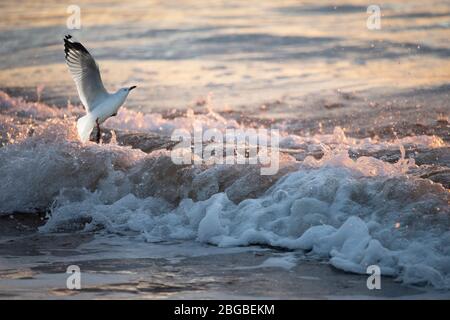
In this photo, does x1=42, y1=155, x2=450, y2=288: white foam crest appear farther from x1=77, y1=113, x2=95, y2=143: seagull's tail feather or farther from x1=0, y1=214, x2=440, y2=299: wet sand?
x1=77, y1=113, x2=95, y2=143: seagull's tail feather

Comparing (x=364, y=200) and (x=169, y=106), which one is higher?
(x=169, y=106)

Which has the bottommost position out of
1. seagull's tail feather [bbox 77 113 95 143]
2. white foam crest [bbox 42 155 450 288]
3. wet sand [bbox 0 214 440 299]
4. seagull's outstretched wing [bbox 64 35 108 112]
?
wet sand [bbox 0 214 440 299]

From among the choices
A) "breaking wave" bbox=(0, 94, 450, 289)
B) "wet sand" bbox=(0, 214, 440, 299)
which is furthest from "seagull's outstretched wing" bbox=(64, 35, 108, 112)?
"wet sand" bbox=(0, 214, 440, 299)

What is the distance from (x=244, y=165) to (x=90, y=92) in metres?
1.80

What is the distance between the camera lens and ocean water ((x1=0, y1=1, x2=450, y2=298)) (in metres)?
7.41

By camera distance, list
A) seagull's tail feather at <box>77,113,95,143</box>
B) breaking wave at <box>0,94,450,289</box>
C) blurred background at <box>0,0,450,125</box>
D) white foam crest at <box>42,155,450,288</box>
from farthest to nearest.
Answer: blurred background at <box>0,0,450,125</box>, seagull's tail feather at <box>77,113,95,143</box>, breaking wave at <box>0,94,450,289</box>, white foam crest at <box>42,155,450,288</box>

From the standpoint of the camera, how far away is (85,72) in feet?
31.7

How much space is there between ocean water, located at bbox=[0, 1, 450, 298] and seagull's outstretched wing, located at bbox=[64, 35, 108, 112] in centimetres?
53

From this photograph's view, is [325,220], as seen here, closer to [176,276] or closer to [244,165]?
[176,276]

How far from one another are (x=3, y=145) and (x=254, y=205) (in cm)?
360

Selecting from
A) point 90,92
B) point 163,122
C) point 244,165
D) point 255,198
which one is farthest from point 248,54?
point 255,198

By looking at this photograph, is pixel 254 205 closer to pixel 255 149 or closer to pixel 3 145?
pixel 255 149
